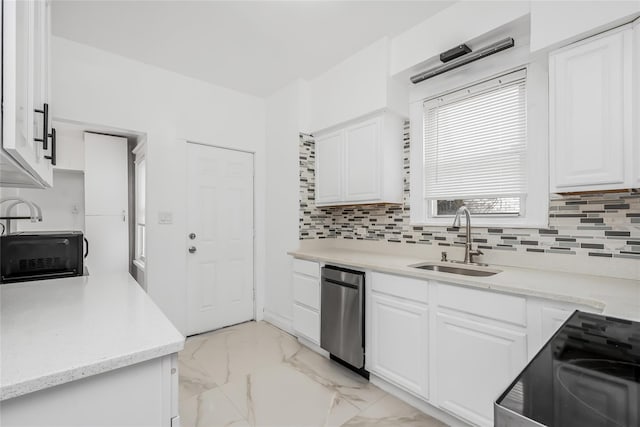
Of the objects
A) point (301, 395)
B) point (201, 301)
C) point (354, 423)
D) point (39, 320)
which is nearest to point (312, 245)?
point (201, 301)

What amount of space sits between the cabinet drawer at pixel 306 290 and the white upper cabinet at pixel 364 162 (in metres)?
0.82

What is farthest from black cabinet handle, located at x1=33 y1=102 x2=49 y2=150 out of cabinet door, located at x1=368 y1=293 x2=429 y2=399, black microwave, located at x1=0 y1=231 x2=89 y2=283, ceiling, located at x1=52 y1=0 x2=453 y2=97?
cabinet door, located at x1=368 y1=293 x2=429 y2=399

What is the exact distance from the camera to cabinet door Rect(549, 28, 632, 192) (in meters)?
1.45

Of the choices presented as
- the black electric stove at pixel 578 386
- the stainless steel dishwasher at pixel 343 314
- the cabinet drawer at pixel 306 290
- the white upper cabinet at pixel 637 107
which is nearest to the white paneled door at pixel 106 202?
the cabinet drawer at pixel 306 290

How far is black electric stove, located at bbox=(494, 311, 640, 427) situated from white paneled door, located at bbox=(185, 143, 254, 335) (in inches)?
121

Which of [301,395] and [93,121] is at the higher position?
[93,121]

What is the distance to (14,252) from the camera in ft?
5.43

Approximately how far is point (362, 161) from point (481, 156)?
3.22 ft

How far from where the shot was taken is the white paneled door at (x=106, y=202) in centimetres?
383

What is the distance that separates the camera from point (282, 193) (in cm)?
345

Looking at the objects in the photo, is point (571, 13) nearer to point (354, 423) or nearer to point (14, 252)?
point (354, 423)

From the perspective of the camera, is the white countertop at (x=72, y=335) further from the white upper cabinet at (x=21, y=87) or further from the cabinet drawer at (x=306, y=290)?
the cabinet drawer at (x=306, y=290)

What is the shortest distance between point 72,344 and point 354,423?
1.62 metres

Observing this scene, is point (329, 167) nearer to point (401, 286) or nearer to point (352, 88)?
point (352, 88)
